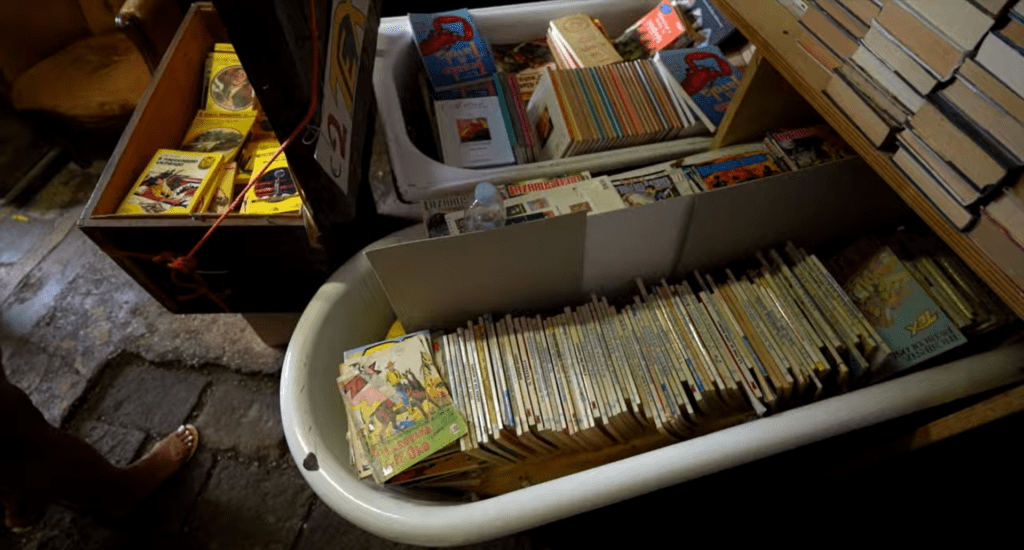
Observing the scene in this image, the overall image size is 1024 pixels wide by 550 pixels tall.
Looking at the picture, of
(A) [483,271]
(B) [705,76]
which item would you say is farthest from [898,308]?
(A) [483,271]

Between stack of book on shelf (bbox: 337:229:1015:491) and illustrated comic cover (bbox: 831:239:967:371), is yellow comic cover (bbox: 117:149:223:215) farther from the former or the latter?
illustrated comic cover (bbox: 831:239:967:371)

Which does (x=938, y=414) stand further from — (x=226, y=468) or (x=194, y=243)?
(x=226, y=468)

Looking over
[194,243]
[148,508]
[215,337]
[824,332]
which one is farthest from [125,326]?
[824,332]

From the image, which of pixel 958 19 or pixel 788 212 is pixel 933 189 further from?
pixel 788 212

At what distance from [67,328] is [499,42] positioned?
1.77 metres

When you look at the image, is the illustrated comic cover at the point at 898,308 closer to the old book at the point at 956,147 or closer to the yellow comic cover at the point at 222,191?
the old book at the point at 956,147

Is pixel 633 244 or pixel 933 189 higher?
pixel 933 189

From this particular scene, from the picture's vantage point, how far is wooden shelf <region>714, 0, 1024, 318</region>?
0.74 m

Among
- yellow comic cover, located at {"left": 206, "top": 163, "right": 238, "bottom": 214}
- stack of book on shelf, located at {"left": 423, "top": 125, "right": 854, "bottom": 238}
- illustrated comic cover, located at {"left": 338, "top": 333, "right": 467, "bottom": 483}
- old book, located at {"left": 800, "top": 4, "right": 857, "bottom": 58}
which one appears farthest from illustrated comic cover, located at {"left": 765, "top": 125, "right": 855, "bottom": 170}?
yellow comic cover, located at {"left": 206, "top": 163, "right": 238, "bottom": 214}

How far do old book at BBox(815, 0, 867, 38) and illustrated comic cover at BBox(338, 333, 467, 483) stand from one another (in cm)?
93

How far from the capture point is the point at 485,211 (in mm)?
1224

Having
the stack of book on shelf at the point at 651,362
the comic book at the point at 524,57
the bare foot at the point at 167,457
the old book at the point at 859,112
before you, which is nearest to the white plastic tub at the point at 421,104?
the comic book at the point at 524,57

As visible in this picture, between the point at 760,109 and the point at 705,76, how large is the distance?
0.29 meters

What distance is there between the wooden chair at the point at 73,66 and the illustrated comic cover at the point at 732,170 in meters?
1.72
